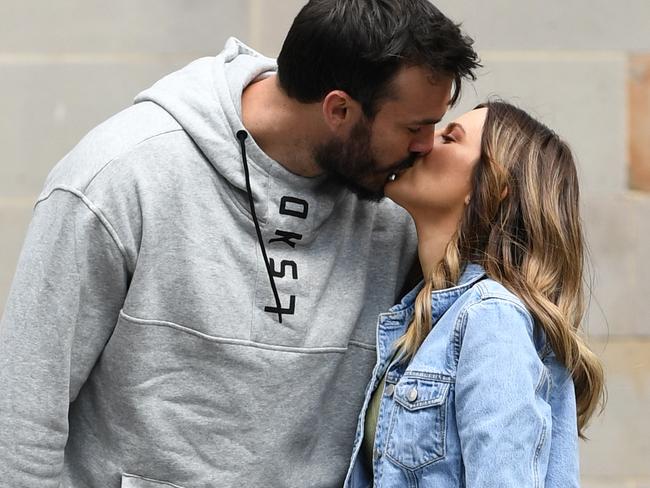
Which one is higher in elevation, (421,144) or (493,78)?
(421,144)

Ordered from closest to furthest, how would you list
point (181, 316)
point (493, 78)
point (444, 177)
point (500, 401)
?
point (500, 401)
point (181, 316)
point (444, 177)
point (493, 78)

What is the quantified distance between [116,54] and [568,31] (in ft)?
Answer: 5.91

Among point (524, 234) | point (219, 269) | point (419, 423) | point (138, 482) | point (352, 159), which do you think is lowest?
point (138, 482)

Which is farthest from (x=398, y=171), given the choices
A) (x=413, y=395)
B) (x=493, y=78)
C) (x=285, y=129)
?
(x=493, y=78)

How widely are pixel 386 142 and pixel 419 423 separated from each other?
0.70 meters

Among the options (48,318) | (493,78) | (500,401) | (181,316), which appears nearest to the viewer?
(500,401)

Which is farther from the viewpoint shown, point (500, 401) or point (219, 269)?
point (219, 269)

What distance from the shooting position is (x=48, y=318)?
2.52 meters

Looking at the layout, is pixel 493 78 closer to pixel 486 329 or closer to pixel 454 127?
pixel 454 127

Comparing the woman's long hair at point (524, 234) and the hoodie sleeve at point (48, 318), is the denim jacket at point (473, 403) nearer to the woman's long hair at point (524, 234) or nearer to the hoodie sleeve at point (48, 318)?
the woman's long hair at point (524, 234)

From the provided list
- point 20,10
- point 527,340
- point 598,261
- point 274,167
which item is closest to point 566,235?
point 527,340

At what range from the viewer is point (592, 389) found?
280cm

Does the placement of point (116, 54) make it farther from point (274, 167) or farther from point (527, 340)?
point (527, 340)

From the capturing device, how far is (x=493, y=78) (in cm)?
447
